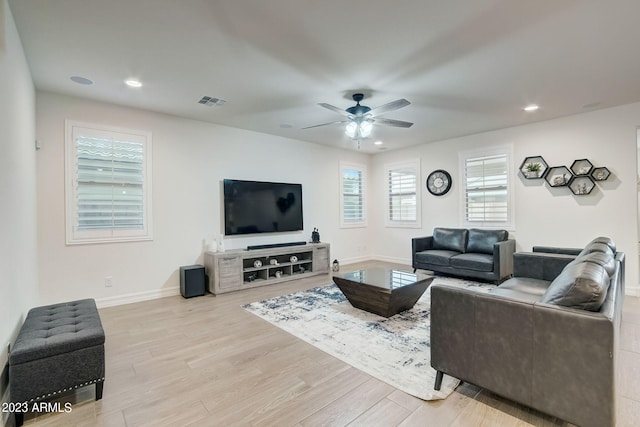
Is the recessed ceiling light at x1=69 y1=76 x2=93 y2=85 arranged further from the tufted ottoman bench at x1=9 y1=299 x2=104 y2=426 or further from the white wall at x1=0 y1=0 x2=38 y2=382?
the tufted ottoman bench at x1=9 y1=299 x2=104 y2=426

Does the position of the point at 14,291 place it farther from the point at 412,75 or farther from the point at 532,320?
the point at 412,75

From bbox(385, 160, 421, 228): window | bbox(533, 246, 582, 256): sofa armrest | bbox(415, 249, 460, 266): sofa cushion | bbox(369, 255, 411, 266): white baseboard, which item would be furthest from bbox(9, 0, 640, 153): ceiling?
bbox(369, 255, 411, 266): white baseboard

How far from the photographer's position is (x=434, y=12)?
7.49 feet

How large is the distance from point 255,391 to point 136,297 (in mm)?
3032

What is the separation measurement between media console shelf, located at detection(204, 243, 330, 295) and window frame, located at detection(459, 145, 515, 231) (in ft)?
9.46

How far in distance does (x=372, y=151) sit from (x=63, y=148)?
582cm

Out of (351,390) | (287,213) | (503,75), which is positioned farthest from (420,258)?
(351,390)

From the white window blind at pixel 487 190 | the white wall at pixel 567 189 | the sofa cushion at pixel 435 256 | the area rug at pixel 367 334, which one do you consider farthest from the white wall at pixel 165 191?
the white wall at pixel 567 189

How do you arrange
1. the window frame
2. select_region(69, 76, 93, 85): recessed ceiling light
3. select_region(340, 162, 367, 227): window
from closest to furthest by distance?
select_region(69, 76, 93, 85): recessed ceiling light
the window frame
select_region(340, 162, 367, 227): window

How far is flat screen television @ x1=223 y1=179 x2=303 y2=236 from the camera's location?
17.0 feet

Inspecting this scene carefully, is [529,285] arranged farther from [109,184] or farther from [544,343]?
[109,184]

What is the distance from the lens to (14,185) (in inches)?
94.7

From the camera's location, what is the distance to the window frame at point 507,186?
5.48m

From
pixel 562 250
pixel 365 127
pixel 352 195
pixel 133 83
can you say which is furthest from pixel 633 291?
pixel 133 83
